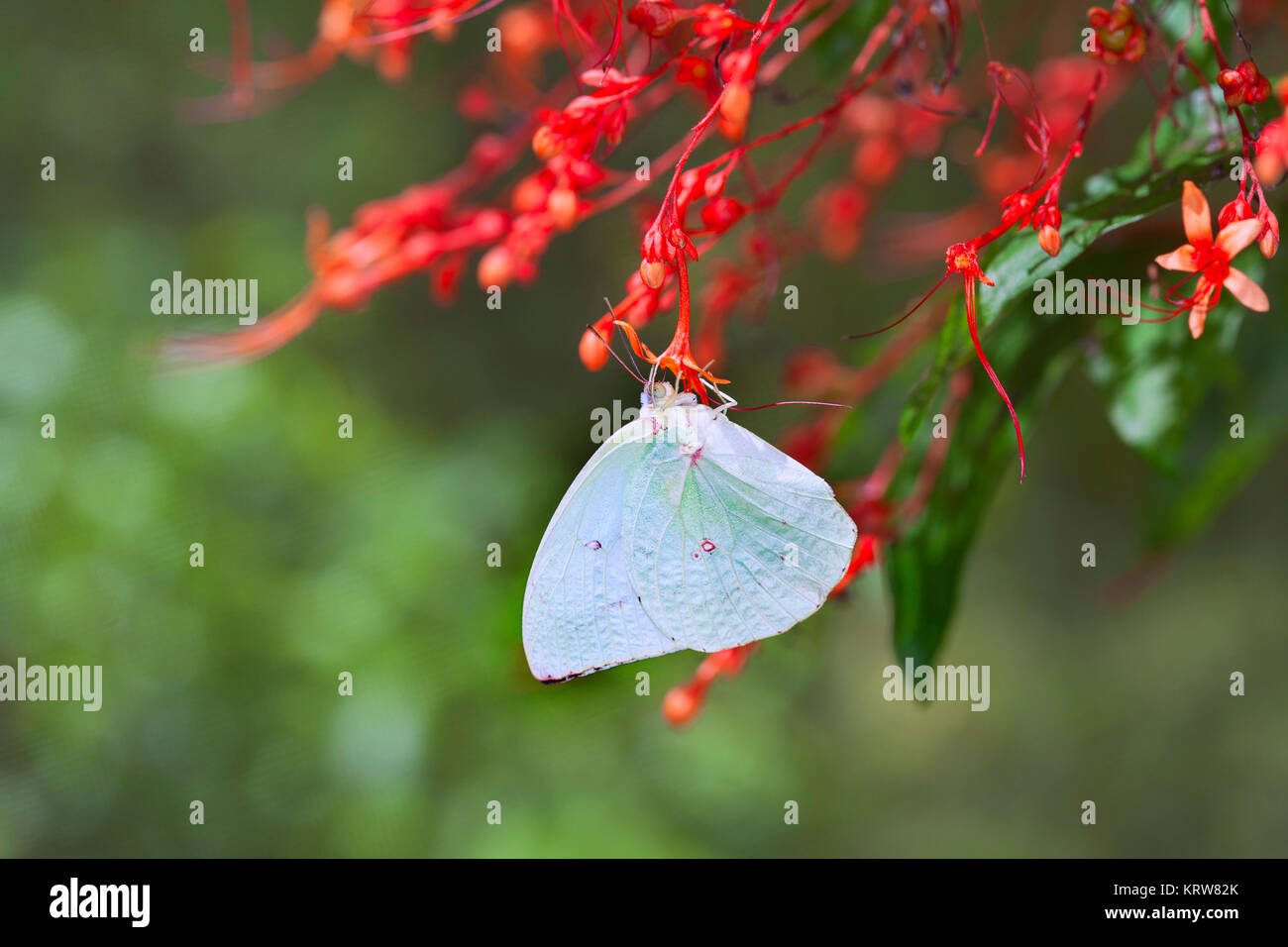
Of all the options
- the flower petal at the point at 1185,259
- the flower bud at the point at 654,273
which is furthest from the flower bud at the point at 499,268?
Answer: the flower petal at the point at 1185,259

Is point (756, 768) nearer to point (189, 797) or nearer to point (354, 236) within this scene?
point (189, 797)

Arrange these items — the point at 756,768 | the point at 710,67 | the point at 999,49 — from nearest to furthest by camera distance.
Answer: the point at 710,67, the point at 999,49, the point at 756,768

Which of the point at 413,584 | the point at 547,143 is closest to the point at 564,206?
the point at 547,143

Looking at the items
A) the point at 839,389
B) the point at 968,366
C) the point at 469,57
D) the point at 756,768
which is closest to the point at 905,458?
the point at 968,366

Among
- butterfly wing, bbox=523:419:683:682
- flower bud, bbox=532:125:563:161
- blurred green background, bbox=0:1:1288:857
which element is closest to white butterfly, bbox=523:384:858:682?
butterfly wing, bbox=523:419:683:682

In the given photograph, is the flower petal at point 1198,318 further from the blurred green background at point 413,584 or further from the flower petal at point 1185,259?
the blurred green background at point 413,584
